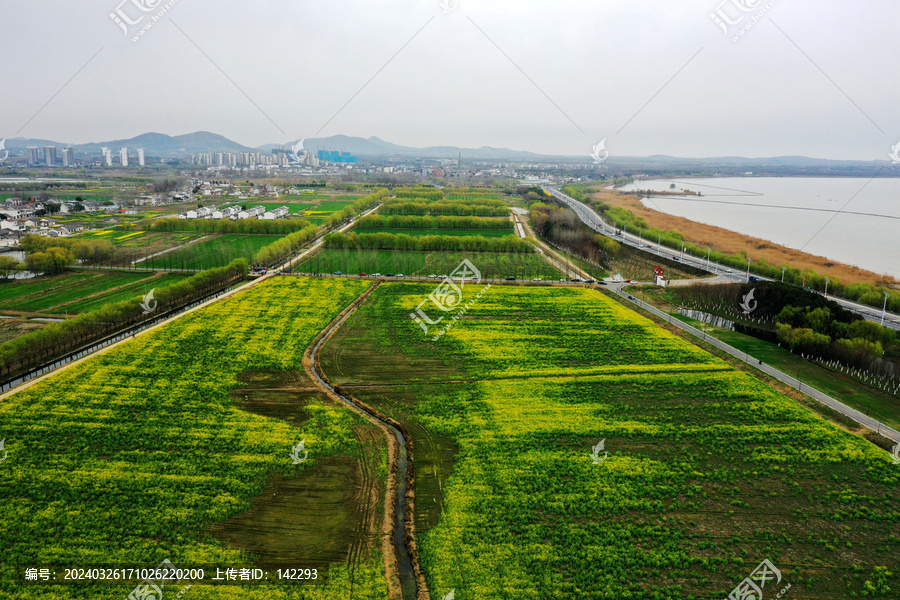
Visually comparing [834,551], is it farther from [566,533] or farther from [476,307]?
[476,307]

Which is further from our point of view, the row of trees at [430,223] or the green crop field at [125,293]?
the row of trees at [430,223]

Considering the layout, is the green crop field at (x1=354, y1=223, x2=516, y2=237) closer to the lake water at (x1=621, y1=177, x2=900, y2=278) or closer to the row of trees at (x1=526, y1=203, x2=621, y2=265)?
the row of trees at (x1=526, y1=203, x2=621, y2=265)

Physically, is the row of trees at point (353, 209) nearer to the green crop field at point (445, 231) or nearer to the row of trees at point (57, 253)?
the green crop field at point (445, 231)

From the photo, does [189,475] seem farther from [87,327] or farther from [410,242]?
[410,242]

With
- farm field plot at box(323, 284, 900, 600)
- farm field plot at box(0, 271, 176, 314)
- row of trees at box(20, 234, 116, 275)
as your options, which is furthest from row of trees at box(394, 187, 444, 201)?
farm field plot at box(323, 284, 900, 600)

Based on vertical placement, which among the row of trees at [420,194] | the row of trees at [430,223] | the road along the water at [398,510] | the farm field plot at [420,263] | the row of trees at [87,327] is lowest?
the road along the water at [398,510]


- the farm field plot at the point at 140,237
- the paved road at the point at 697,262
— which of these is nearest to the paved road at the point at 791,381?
the paved road at the point at 697,262
